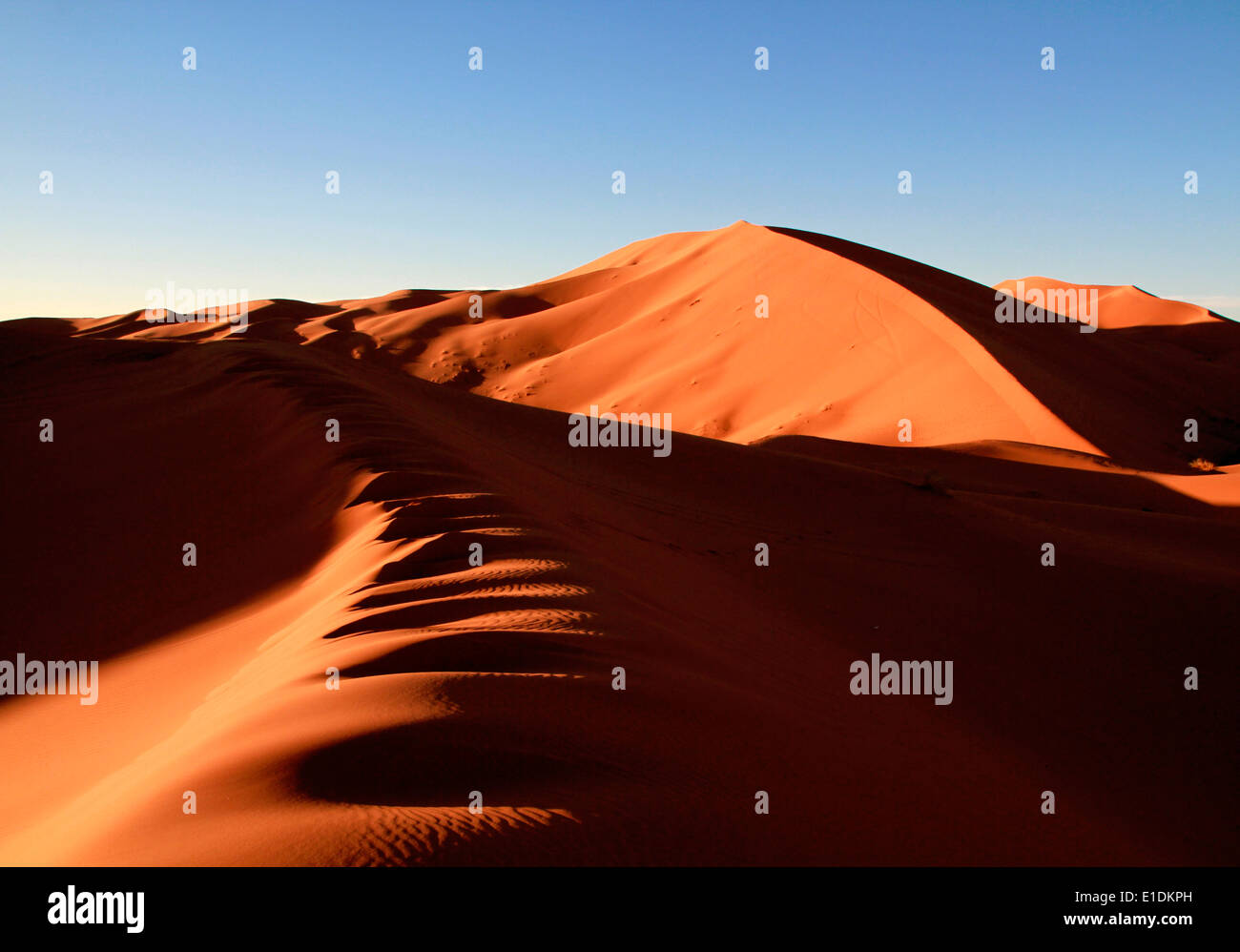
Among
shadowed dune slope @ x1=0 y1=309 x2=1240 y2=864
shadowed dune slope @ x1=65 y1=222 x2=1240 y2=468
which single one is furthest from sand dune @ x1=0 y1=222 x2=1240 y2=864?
shadowed dune slope @ x1=65 y1=222 x2=1240 y2=468

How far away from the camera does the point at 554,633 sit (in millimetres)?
3684

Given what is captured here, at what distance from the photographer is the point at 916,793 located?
322cm

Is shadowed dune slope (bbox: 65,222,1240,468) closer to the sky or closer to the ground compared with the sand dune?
closer to the sky

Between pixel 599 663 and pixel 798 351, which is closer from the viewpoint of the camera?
pixel 599 663

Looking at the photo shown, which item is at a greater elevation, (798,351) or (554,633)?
(798,351)

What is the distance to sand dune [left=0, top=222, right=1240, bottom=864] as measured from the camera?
2.50 m

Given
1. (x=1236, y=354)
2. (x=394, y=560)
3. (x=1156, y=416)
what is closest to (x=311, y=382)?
(x=394, y=560)

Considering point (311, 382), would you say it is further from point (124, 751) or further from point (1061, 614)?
point (1061, 614)

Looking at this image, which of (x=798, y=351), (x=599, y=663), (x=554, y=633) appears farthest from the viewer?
(x=798, y=351)

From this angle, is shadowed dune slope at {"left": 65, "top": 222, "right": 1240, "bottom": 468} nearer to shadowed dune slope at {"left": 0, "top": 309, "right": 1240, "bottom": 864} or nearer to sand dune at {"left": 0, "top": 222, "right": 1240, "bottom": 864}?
sand dune at {"left": 0, "top": 222, "right": 1240, "bottom": 864}

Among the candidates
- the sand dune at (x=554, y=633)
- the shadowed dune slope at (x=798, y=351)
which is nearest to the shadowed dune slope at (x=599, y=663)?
the sand dune at (x=554, y=633)

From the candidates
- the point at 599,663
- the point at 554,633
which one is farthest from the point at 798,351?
the point at 599,663

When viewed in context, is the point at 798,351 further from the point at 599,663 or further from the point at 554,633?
the point at 599,663
